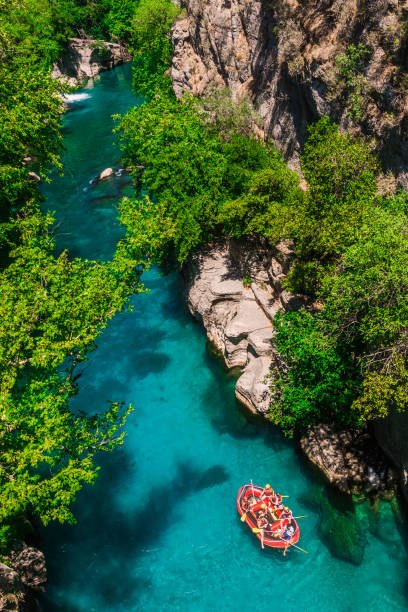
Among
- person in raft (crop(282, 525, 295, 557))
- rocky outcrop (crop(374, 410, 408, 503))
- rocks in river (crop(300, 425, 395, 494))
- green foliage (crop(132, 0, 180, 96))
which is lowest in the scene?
person in raft (crop(282, 525, 295, 557))

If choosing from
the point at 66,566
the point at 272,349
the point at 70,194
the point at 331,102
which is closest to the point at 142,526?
the point at 66,566

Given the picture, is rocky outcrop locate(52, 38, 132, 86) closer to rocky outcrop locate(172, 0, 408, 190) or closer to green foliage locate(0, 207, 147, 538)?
rocky outcrop locate(172, 0, 408, 190)

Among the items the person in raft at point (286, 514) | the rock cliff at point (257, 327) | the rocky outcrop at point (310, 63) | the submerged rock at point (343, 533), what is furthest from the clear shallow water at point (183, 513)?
the rocky outcrop at point (310, 63)

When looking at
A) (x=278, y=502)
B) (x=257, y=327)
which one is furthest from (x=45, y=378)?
(x=257, y=327)

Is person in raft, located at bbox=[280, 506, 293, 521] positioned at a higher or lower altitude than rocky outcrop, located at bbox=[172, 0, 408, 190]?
lower

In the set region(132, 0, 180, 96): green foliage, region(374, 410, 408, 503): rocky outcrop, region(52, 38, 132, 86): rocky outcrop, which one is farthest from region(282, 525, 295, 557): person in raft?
region(52, 38, 132, 86): rocky outcrop

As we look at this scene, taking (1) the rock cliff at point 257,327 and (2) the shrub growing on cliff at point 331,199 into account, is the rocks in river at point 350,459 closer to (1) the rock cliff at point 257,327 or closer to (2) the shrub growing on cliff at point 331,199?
(1) the rock cliff at point 257,327
